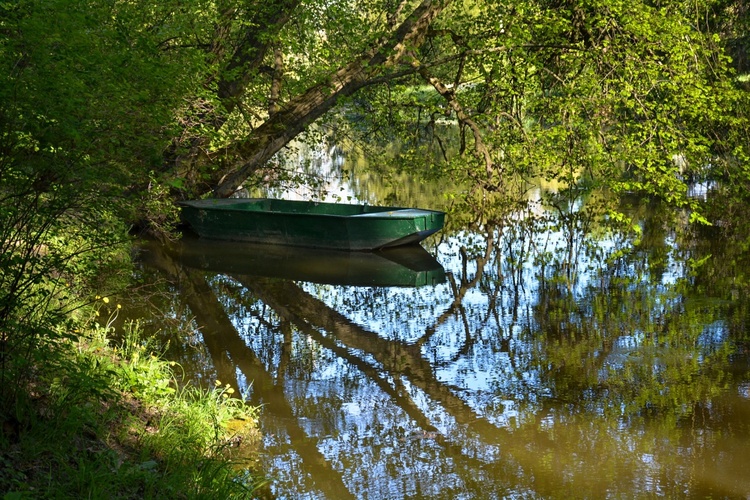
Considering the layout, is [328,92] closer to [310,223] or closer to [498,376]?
[310,223]

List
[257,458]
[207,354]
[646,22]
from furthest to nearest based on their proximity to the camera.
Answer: [646,22], [207,354], [257,458]

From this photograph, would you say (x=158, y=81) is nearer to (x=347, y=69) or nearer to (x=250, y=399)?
(x=250, y=399)

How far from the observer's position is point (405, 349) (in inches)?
365

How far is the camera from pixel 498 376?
26.8 feet

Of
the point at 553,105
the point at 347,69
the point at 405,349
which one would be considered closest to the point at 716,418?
the point at 405,349

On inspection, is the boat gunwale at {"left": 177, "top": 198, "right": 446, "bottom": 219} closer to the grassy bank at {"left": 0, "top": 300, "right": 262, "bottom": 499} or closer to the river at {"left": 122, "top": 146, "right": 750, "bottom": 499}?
the river at {"left": 122, "top": 146, "right": 750, "bottom": 499}

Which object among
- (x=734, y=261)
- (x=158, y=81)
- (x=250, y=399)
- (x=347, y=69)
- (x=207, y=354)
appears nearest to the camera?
(x=158, y=81)

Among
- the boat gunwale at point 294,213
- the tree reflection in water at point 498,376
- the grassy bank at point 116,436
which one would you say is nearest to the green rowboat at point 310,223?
the boat gunwale at point 294,213

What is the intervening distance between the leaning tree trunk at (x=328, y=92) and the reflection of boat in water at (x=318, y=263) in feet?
5.64

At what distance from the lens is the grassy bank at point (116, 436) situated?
449 centimetres

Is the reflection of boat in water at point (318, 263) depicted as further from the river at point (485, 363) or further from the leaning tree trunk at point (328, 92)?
the leaning tree trunk at point (328, 92)

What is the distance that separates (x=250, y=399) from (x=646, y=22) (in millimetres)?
8408

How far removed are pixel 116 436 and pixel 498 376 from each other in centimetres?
386

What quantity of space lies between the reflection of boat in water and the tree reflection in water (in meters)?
0.54
